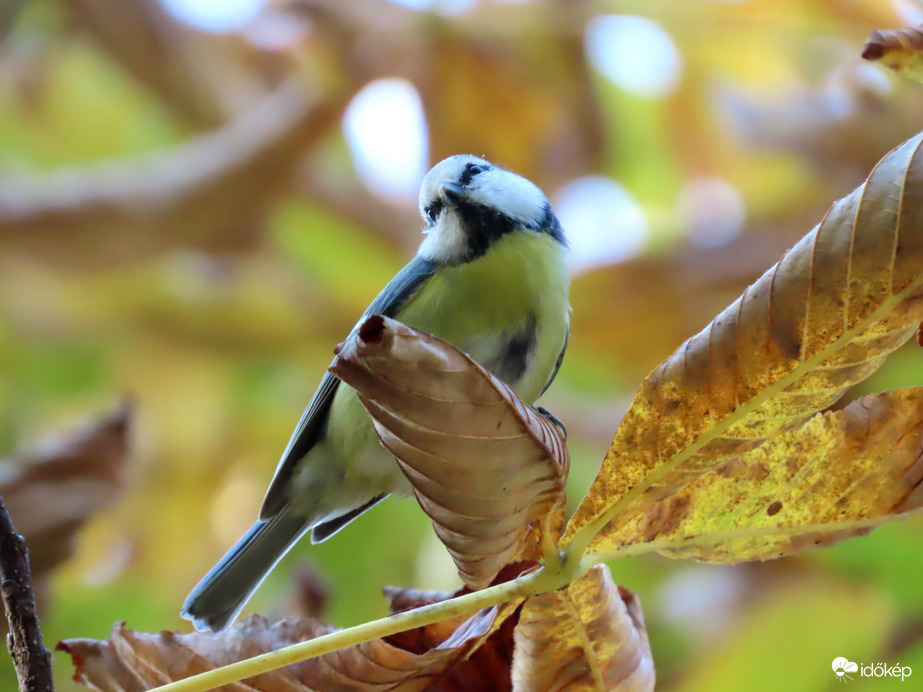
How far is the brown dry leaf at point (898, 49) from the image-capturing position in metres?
0.71

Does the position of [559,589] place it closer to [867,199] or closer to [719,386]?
[719,386]

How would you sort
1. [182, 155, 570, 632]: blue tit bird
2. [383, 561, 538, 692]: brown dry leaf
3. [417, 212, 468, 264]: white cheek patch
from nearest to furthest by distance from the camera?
[383, 561, 538, 692]: brown dry leaf, [182, 155, 570, 632]: blue tit bird, [417, 212, 468, 264]: white cheek patch

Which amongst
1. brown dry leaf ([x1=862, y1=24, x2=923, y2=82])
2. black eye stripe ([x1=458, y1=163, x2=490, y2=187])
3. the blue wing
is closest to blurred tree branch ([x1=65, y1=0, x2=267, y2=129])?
black eye stripe ([x1=458, y1=163, x2=490, y2=187])

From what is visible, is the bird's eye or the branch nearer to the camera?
the branch

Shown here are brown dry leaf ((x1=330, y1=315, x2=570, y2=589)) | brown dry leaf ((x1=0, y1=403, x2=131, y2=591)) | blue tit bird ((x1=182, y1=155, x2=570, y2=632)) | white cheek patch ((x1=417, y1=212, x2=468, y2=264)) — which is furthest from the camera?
white cheek patch ((x1=417, y1=212, x2=468, y2=264))

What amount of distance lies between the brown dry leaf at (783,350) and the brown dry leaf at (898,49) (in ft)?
0.19

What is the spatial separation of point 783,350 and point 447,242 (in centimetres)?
118

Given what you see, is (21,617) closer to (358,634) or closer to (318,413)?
(358,634)

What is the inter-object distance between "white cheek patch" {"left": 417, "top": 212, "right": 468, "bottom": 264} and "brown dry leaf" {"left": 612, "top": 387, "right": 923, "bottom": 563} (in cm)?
104

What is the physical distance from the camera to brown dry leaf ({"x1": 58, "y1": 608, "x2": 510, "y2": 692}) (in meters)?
0.91

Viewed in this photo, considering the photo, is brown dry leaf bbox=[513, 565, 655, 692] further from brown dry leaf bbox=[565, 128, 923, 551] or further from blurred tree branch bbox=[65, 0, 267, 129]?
blurred tree branch bbox=[65, 0, 267, 129]

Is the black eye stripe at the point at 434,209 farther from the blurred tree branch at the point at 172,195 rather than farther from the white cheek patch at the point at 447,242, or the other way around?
the blurred tree branch at the point at 172,195

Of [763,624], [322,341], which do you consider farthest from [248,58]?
[763,624]

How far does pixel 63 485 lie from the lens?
1.32m
